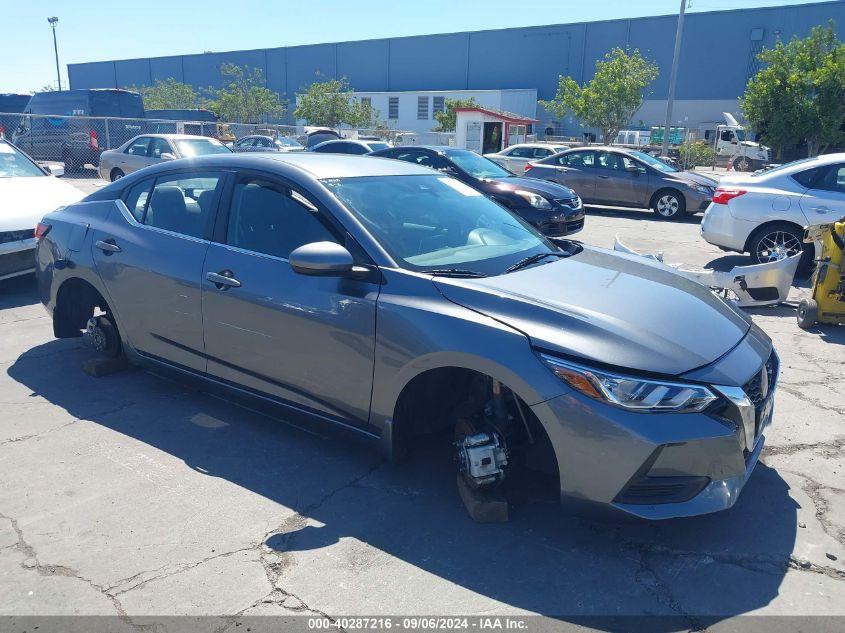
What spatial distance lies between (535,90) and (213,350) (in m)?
55.7

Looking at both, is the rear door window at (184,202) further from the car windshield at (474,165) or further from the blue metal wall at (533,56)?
the blue metal wall at (533,56)

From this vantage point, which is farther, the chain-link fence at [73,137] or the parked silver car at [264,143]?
the parked silver car at [264,143]

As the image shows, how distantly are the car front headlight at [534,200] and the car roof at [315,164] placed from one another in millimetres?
6352

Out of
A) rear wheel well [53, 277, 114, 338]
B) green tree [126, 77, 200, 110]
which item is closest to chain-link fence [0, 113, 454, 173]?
rear wheel well [53, 277, 114, 338]

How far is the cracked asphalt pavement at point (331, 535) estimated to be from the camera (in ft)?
8.61

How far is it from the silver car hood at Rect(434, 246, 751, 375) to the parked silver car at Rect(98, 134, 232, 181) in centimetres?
1216

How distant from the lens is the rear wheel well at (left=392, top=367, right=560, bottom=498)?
3.16m

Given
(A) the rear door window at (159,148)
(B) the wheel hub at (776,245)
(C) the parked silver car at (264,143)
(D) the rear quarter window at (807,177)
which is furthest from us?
(C) the parked silver car at (264,143)

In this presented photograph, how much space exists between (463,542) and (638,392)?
3.40 feet

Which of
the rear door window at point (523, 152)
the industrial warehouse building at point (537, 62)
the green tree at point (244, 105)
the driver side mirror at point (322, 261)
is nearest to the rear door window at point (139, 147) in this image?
the rear door window at point (523, 152)

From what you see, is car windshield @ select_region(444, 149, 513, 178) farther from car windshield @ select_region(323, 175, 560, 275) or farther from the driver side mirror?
the driver side mirror

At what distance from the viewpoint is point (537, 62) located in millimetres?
56031

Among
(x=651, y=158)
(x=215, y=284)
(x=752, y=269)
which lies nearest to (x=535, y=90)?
(x=651, y=158)

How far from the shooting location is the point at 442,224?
3850mm
